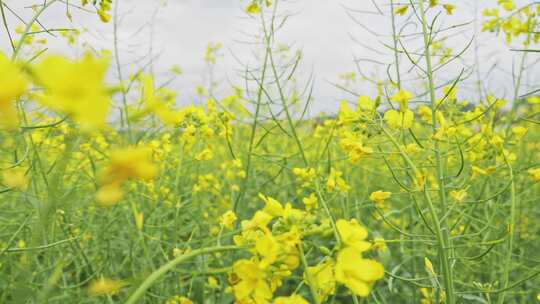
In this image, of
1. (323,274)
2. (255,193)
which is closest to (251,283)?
(323,274)

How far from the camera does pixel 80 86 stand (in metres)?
0.41

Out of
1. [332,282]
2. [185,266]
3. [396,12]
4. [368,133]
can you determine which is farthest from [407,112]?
[185,266]

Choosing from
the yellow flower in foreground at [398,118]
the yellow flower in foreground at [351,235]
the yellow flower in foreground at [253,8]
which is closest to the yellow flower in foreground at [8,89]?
the yellow flower in foreground at [351,235]

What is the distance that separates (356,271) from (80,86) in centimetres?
43

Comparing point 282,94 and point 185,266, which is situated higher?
point 282,94

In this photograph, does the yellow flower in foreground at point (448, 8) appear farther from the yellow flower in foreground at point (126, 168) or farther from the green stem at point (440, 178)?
the yellow flower in foreground at point (126, 168)

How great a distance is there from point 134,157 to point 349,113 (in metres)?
1.11

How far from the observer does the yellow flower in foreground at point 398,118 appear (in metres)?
1.38

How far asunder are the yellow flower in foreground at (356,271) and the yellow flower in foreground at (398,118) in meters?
0.80

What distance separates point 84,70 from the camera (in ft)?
1.34

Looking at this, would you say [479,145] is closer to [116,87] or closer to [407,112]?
[407,112]

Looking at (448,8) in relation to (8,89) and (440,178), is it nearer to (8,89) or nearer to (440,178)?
(440,178)

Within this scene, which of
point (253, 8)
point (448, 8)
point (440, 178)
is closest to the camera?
point (440, 178)

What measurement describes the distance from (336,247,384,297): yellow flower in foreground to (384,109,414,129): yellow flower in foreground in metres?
0.80
